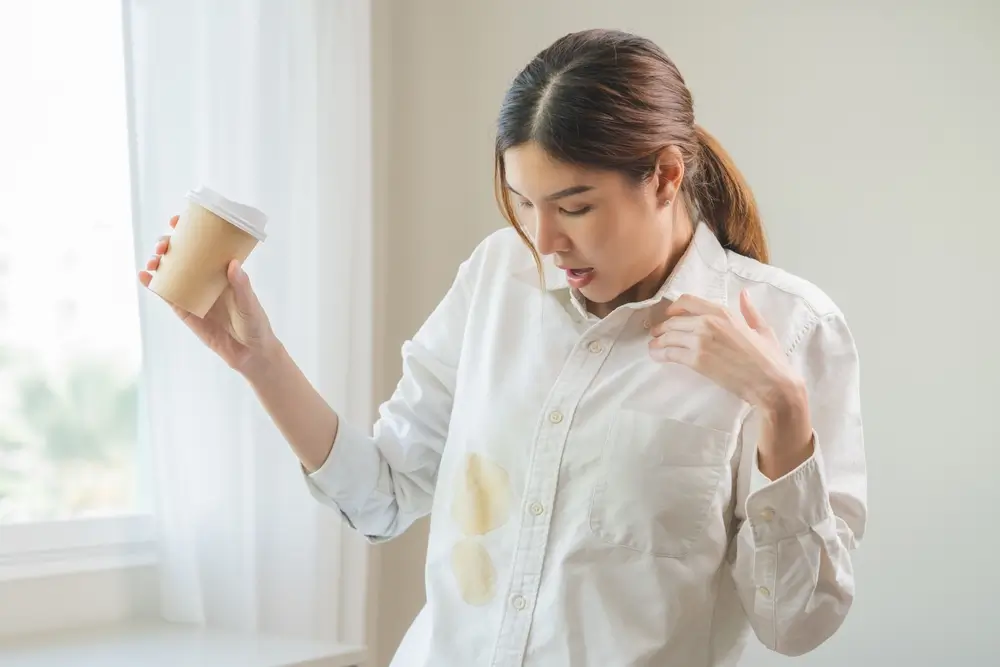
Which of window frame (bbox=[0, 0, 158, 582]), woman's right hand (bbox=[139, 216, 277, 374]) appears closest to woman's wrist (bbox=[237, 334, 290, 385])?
woman's right hand (bbox=[139, 216, 277, 374])

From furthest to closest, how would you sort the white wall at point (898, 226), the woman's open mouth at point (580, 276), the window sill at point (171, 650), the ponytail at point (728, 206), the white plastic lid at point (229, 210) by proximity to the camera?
1. the white wall at point (898, 226)
2. the window sill at point (171, 650)
3. the ponytail at point (728, 206)
4. the woman's open mouth at point (580, 276)
5. the white plastic lid at point (229, 210)

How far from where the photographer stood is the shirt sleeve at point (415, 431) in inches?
51.9

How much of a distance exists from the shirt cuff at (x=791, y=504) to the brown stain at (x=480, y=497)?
10.9 inches

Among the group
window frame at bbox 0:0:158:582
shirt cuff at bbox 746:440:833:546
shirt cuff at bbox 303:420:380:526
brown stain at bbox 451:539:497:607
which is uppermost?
shirt cuff at bbox 746:440:833:546

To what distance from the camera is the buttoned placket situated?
1.17 m

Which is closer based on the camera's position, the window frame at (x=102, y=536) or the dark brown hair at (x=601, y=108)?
the dark brown hair at (x=601, y=108)

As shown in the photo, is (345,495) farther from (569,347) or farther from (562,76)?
(562,76)

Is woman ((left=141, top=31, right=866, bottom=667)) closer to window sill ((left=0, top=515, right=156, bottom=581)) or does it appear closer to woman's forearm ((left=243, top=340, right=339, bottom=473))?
woman's forearm ((left=243, top=340, right=339, bottom=473))

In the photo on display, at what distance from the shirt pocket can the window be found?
3.50 feet

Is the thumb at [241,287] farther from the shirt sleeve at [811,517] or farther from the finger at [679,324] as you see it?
the shirt sleeve at [811,517]

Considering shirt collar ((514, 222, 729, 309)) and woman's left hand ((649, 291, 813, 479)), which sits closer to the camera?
woman's left hand ((649, 291, 813, 479))

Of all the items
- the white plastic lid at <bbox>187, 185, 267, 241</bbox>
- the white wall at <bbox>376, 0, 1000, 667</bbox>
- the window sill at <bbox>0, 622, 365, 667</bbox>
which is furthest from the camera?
the white wall at <bbox>376, 0, 1000, 667</bbox>

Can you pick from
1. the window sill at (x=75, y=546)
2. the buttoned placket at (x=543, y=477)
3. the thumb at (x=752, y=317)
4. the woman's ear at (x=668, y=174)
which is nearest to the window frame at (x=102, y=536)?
the window sill at (x=75, y=546)

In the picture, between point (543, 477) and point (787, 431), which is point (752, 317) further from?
point (543, 477)
